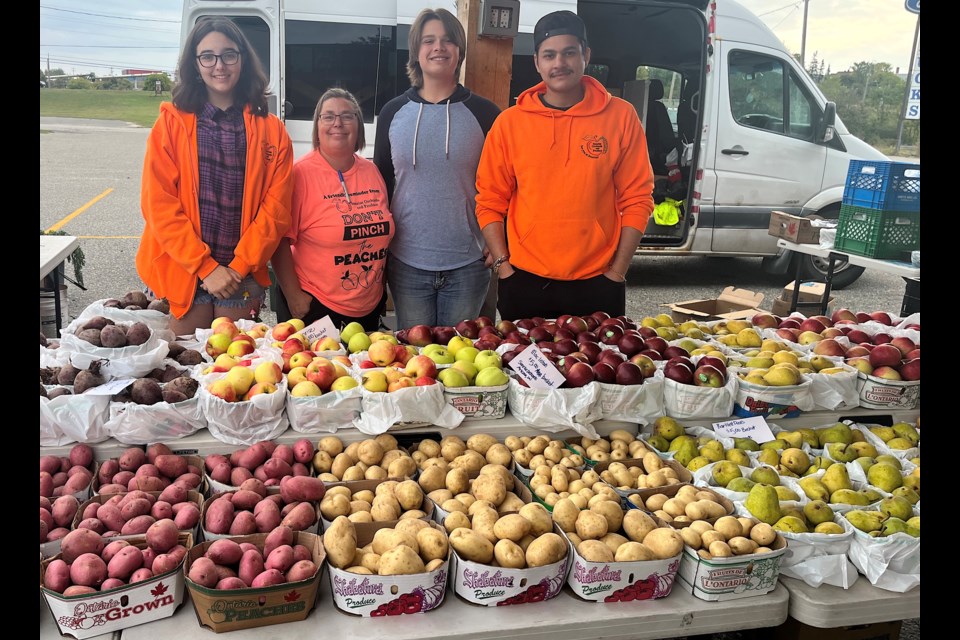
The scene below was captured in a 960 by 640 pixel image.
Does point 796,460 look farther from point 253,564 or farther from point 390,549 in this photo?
point 253,564

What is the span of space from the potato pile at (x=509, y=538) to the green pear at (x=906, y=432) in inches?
64.3

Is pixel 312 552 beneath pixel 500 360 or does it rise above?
beneath

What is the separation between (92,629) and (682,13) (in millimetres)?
8254

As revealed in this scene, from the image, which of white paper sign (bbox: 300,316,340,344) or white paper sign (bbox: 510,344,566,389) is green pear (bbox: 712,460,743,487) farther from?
white paper sign (bbox: 300,316,340,344)

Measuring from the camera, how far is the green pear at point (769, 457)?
250 cm

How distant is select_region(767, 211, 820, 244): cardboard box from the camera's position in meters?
5.75

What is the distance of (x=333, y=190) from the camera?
331 centimetres

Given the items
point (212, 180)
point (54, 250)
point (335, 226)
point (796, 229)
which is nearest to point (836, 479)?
point (335, 226)

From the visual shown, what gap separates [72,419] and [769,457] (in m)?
2.36

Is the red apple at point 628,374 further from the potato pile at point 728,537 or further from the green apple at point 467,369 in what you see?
the potato pile at point 728,537
